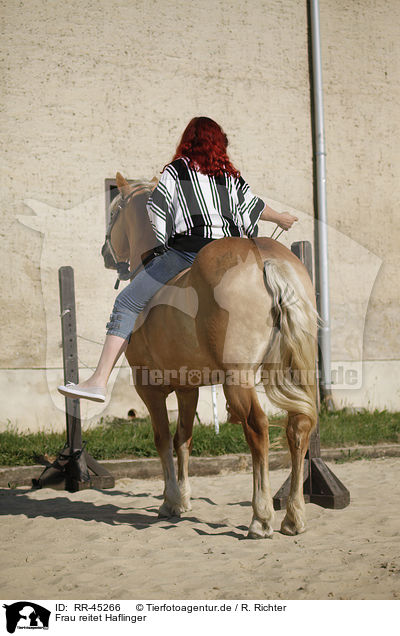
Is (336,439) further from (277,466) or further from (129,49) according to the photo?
(129,49)

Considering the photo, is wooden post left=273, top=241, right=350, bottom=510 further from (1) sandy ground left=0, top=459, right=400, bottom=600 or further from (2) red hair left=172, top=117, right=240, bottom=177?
(2) red hair left=172, top=117, right=240, bottom=177

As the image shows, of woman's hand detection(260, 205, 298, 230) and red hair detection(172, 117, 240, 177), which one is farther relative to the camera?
woman's hand detection(260, 205, 298, 230)

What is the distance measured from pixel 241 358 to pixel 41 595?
160 centimetres

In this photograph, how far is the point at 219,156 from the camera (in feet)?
13.1

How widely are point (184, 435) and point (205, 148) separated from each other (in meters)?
2.15

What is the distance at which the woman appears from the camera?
3902 mm

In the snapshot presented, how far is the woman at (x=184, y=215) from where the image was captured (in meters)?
3.90

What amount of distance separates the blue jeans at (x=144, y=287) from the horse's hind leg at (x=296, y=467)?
46.2 inches

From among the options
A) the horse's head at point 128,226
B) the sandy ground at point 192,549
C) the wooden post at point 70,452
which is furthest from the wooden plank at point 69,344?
the horse's head at point 128,226

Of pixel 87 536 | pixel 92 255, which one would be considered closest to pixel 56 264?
pixel 92 255

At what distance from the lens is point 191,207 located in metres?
3.89

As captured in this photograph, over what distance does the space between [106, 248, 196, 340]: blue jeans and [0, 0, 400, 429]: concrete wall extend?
3605 mm
